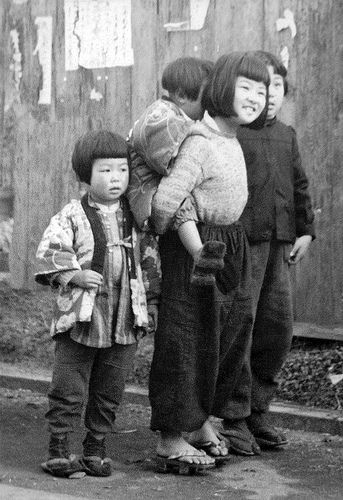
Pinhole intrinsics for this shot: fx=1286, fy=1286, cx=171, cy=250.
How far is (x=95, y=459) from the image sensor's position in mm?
5215

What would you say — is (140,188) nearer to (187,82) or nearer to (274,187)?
(187,82)

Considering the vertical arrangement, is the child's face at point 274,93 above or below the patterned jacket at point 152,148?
above

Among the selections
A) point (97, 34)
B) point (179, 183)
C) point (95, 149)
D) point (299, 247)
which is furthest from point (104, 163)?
point (97, 34)

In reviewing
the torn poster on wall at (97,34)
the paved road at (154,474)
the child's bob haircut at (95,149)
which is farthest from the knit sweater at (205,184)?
the torn poster on wall at (97,34)

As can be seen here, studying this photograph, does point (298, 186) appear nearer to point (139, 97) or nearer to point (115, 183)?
point (115, 183)

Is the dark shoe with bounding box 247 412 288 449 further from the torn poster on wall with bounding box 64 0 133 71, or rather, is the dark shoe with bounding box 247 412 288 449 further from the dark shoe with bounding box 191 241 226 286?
the torn poster on wall with bounding box 64 0 133 71

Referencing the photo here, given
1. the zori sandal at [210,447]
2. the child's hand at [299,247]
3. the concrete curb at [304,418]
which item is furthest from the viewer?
the concrete curb at [304,418]

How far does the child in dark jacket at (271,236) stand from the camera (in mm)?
5711

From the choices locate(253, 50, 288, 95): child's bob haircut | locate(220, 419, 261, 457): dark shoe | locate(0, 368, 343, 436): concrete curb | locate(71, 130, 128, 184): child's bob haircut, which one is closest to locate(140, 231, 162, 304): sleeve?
locate(71, 130, 128, 184): child's bob haircut

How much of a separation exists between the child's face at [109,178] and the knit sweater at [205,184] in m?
0.15

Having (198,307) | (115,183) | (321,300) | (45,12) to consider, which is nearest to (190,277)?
(198,307)

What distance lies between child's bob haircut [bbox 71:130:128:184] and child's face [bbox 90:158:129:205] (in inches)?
1.0

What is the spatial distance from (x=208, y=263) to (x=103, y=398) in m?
0.74

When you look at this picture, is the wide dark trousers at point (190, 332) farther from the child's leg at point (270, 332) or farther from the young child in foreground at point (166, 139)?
the child's leg at point (270, 332)
